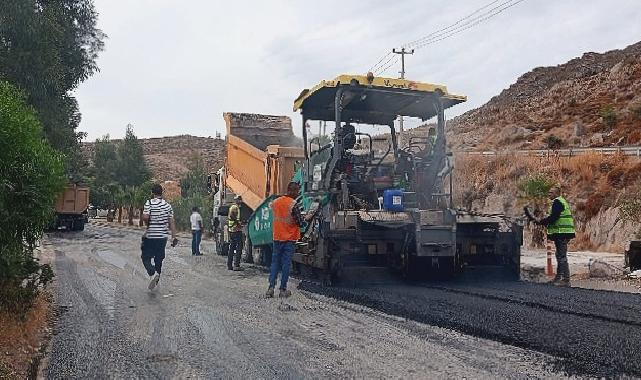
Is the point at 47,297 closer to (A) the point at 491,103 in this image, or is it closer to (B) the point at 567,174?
(B) the point at 567,174

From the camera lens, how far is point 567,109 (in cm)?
4881

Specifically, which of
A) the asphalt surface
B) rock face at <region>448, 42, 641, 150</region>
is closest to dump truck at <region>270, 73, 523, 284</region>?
the asphalt surface

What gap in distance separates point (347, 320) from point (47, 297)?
3.33m

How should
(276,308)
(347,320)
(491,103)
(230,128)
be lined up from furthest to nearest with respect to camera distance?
(491,103), (230,128), (276,308), (347,320)

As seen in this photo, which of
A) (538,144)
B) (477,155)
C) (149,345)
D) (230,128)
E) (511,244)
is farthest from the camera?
(538,144)

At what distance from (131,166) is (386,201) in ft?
127

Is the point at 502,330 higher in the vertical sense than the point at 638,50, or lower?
lower

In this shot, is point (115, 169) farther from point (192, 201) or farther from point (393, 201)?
point (393, 201)

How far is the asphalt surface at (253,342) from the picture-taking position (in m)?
4.14

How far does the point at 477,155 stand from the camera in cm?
2983

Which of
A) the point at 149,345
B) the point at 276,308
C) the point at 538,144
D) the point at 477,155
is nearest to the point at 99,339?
the point at 149,345

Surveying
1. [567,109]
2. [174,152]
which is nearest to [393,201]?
[567,109]

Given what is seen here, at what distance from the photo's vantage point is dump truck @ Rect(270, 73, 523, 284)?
25.9 ft

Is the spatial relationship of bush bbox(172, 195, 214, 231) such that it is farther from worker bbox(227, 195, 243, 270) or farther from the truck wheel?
worker bbox(227, 195, 243, 270)
